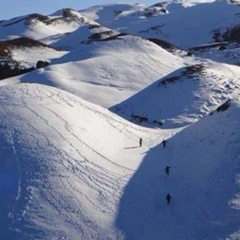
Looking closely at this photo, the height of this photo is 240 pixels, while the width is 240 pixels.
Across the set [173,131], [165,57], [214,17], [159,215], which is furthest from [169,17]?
[159,215]

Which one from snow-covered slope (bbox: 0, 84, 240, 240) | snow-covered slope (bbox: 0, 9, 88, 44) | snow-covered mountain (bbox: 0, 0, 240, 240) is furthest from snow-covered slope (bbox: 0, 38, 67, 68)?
snow-covered slope (bbox: 0, 84, 240, 240)

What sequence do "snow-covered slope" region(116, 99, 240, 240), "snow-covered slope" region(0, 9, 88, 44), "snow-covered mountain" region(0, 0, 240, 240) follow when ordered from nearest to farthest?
1. "snow-covered slope" region(116, 99, 240, 240)
2. "snow-covered mountain" region(0, 0, 240, 240)
3. "snow-covered slope" region(0, 9, 88, 44)

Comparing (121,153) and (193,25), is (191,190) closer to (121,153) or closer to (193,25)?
(121,153)

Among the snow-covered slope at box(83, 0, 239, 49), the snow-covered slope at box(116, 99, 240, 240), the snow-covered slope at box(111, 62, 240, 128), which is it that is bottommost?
the snow-covered slope at box(83, 0, 239, 49)

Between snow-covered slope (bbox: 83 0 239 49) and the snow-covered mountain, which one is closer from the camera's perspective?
the snow-covered mountain

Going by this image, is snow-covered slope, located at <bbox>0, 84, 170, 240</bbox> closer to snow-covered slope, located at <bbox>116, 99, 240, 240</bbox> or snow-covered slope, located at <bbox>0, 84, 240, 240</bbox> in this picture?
snow-covered slope, located at <bbox>0, 84, 240, 240</bbox>

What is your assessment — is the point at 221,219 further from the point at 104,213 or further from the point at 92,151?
Answer: the point at 92,151

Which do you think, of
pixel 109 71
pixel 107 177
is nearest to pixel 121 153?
pixel 107 177
